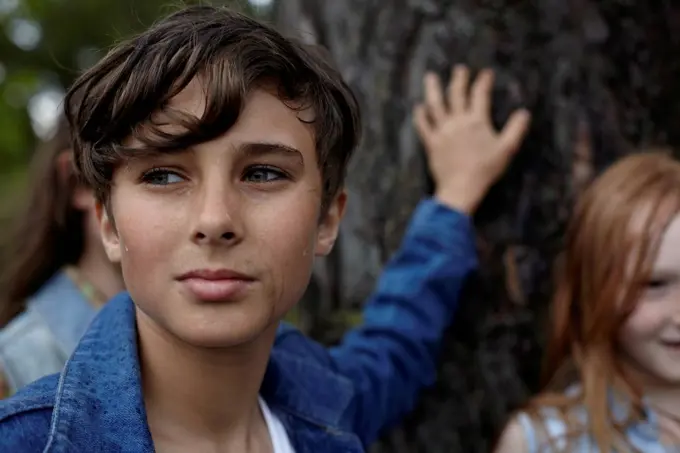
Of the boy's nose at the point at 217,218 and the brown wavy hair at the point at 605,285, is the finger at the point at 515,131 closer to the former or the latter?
the brown wavy hair at the point at 605,285

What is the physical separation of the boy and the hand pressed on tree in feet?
2.15

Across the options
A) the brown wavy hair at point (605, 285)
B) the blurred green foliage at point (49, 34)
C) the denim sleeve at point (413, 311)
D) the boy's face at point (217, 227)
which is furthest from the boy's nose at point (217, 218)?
the blurred green foliage at point (49, 34)

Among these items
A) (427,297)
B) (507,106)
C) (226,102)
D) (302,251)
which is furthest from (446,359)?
(226,102)

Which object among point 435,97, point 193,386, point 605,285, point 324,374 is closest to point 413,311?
point 324,374

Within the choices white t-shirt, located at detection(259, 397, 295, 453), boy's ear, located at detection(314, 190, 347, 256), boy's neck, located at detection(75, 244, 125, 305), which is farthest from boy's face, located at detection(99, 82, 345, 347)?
boy's neck, located at detection(75, 244, 125, 305)

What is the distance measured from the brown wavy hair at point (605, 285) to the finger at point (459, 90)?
44cm

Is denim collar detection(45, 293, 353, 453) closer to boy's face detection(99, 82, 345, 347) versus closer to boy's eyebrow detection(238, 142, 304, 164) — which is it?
boy's face detection(99, 82, 345, 347)

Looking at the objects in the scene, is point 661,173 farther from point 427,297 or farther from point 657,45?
point 427,297

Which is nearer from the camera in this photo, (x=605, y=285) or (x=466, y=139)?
(x=605, y=285)

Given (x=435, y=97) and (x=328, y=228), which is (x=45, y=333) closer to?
(x=328, y=228)

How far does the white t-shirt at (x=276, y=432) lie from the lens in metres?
1.87

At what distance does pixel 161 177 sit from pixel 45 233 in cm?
151

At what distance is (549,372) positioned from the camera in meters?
2.57

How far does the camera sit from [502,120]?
2580 mm
